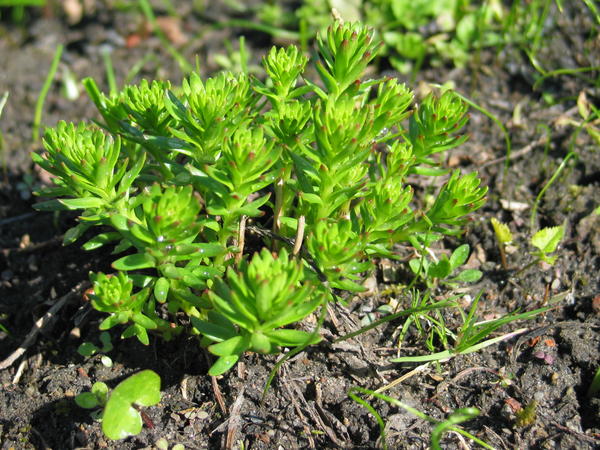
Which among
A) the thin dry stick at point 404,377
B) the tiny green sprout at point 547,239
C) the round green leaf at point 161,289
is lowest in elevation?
the thin dry stick at point 404,377

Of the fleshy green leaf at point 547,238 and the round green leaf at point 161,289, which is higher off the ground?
the round green leaf at point 161,289

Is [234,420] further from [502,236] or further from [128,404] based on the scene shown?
[502,236]

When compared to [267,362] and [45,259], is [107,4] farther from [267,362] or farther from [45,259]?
[267,362]

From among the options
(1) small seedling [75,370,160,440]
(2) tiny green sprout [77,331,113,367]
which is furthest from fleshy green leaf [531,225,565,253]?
(2) tiny green sprout [77,331,113,367]

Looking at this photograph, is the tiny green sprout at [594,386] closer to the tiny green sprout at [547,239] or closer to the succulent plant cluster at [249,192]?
the tiny green sprout at [547,239]

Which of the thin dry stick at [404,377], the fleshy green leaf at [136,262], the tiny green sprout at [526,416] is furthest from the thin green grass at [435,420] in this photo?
the fleshy green leaf at [136,262]

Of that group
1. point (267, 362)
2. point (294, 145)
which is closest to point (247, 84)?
point (294, 145)

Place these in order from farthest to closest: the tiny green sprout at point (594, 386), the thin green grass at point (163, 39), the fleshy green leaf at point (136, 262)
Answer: the thin green grass at point (163, 39) → the tiny green sprout at point (594, 386) → the fleshy green leaf at point (136, 262)
